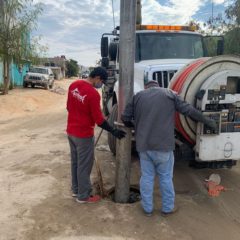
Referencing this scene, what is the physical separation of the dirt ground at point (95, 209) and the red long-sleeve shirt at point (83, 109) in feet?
3.46

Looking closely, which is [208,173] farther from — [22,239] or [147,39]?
[22,239]

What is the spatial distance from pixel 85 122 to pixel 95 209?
3.89ft

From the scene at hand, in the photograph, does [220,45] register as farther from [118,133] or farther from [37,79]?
[37,79]

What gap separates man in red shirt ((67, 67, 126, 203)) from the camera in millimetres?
5301

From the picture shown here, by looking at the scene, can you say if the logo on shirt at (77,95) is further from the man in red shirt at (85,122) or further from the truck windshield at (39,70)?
the truck windshield at (39,70)

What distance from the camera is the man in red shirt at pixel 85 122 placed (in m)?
5.30

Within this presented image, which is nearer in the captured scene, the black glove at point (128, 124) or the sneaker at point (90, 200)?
the black glove at point (128, 124)

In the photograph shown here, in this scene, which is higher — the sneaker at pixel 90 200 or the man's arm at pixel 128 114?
the man's arm at pixel 128 114

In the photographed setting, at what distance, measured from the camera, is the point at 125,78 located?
18.0 ft

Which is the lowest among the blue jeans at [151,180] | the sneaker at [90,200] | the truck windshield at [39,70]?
the sneaker at [90,200]

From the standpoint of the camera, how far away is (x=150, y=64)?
24.9ft

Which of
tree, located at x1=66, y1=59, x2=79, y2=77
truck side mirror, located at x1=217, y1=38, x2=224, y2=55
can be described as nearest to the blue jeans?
truck side mirror, located at x1=217, y1=38, x2=224, y2=55

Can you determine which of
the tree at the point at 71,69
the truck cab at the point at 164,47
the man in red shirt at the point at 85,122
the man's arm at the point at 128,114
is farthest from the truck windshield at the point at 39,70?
the tree at the point at 71,69

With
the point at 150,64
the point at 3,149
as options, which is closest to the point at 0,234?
the point at 150,64
